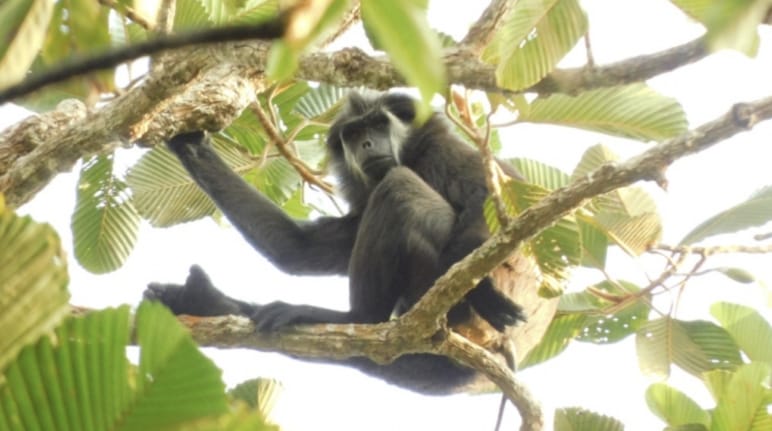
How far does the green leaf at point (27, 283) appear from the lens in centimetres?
122

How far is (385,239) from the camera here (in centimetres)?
462

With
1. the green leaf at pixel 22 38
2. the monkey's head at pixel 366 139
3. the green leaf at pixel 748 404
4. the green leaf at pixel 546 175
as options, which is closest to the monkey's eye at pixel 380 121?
the monkey's head at pixel 366 139

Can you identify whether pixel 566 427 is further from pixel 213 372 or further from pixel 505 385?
pixel 213 372

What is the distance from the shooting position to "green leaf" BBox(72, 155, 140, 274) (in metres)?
5.07

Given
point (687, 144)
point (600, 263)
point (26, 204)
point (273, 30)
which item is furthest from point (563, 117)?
point (273, 30)

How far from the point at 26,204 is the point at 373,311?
5.77ft

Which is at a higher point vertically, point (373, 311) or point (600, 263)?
point (600, 263)

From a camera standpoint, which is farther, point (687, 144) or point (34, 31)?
point (687, 144)

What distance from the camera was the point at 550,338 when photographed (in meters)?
5.18

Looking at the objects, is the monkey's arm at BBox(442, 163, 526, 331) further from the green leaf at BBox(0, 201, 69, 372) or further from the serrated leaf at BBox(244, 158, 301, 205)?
the green leaf at BBox(0, 201, 69, 372)

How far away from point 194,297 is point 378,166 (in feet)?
4.68

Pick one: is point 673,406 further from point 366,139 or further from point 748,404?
point 366,139

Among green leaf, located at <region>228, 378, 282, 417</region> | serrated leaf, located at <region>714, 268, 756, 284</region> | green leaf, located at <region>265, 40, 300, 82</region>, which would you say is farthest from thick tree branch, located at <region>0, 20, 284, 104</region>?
serrated leaf, located at <region>714, 268, 756, 284</region>

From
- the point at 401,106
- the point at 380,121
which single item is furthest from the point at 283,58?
the point at 401,106
